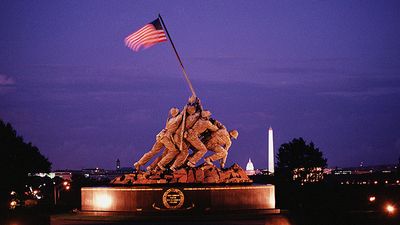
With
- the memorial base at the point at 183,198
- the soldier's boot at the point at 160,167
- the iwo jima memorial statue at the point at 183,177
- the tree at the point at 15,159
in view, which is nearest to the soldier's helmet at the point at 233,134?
the iwo jima memorial statue at the point at 183,177

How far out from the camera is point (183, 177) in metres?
35.2

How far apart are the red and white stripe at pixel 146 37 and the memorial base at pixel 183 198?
6504 millimetres

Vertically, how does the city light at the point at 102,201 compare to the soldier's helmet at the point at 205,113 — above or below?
below

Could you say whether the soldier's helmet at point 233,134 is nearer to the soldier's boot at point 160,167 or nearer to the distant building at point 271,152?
the soldier's boot at point 160,167

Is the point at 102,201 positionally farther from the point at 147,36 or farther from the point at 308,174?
the point at 308,174

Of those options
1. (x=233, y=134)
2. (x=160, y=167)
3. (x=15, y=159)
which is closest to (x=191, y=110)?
(x=233, y=134)

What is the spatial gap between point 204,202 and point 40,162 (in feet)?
113

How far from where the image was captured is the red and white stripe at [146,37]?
3684cm

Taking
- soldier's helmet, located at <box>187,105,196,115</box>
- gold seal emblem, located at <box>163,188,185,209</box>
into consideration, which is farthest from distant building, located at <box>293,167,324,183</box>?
gold seal emblem, located at <box>163,188,185,209</box>

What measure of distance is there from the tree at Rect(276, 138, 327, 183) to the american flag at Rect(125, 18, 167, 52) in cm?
4811

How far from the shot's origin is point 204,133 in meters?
38.0

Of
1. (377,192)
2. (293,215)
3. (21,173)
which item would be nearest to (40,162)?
(21,173)

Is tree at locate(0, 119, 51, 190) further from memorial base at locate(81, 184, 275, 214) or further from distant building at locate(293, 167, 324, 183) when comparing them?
distant building at locate(293, 167, 324, 183)

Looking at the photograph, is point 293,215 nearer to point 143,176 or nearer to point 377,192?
point 143,176
